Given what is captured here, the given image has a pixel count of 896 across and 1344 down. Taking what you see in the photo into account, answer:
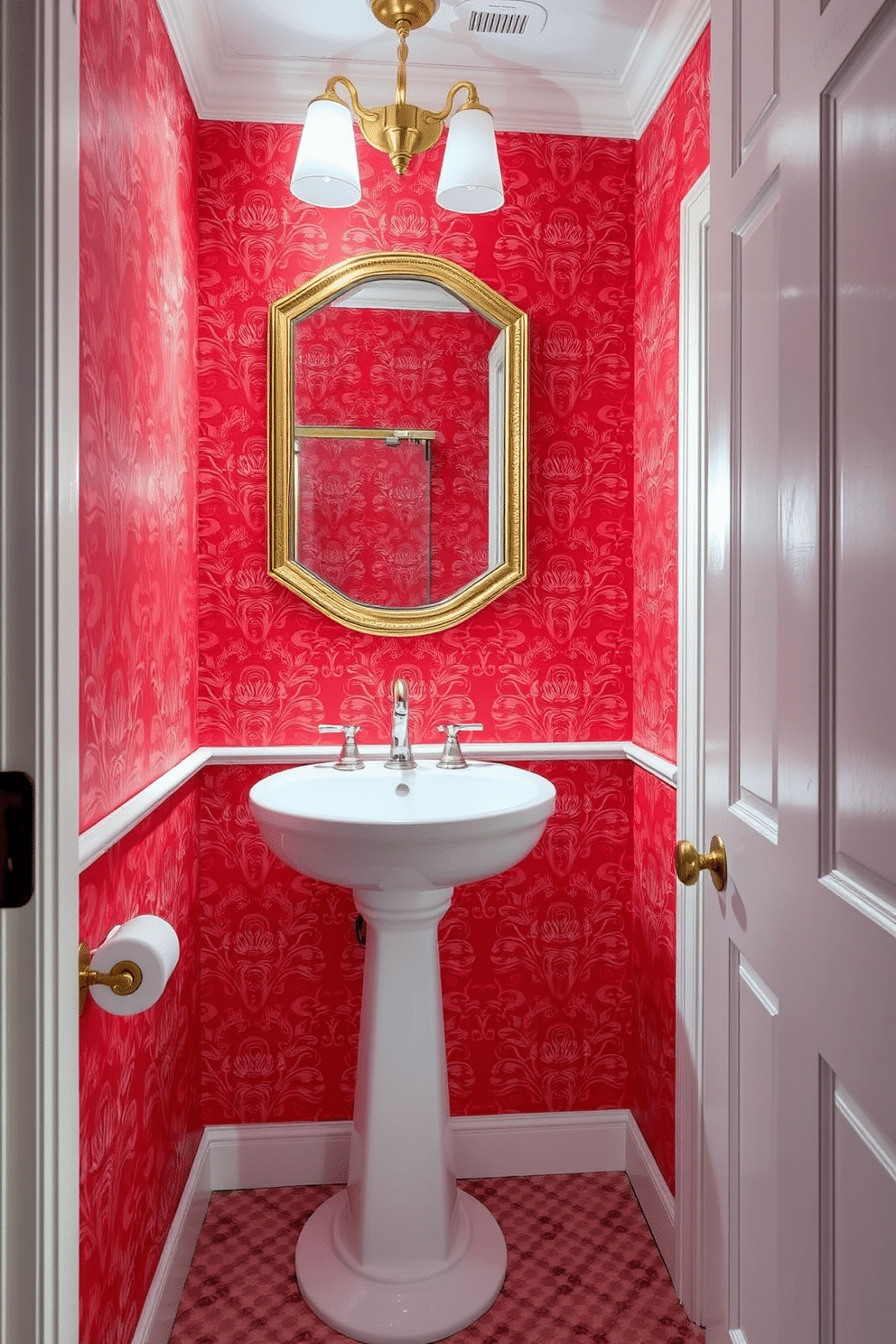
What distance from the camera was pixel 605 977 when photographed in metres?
2.11

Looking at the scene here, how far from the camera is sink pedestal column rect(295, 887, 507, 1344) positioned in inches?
66.0

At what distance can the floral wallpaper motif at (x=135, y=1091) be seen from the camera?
3.84ft

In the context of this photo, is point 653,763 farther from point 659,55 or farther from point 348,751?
point 659,55

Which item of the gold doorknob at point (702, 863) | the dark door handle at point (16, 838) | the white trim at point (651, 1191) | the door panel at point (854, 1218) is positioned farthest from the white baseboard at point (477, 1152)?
the dark door handle at point (16, 838)

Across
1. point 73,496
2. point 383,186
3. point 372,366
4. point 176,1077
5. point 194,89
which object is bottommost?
point 176,1077

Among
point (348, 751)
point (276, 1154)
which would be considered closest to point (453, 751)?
point (348, 751)

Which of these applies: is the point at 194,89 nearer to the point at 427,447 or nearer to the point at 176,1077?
the point at 427,447

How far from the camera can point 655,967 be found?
1.93m

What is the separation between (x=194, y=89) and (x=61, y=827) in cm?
172

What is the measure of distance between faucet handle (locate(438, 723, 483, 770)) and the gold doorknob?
863 millimetres

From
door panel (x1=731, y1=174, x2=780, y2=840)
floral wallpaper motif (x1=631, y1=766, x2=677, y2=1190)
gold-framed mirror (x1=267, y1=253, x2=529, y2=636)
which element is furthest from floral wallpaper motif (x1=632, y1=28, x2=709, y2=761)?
door panel (x1=731, y1=174, x2=780, y2=840)

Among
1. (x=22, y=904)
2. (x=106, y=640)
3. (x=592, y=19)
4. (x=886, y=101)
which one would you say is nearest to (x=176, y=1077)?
(x=106, y=640)

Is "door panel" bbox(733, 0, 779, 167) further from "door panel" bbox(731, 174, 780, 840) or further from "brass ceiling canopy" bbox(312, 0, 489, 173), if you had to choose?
"brass ceiling canopy" bbox(312, 0, 489, 173)

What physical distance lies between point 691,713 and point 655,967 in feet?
1.96
